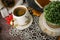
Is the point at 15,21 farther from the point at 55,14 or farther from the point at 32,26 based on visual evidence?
the point at 55,14

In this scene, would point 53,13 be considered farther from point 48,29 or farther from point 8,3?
point 8,3

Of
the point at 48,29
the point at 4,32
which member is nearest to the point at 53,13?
the point at 48,29

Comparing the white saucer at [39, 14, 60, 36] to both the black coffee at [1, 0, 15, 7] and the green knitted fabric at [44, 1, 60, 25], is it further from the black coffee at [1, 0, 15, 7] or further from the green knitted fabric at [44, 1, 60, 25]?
the black coffee at [1, 0, 15, 7]

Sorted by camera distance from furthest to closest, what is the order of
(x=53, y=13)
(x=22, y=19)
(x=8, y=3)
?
(x=8, y=3) → (x=22, y=19) → (x=53, y=13)

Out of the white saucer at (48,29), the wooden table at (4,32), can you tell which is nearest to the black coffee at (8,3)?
the wooden table at (4,32)

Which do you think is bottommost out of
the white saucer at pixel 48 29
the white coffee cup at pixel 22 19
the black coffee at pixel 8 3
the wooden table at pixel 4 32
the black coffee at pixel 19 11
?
the wooden table at pixel 4 32

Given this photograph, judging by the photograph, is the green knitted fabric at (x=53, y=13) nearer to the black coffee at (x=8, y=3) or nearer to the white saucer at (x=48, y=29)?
the white saucer at (x=48, y=29)

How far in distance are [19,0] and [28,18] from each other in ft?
0.50

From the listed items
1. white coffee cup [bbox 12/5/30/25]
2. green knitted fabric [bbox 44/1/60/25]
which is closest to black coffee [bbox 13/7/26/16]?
white coffee cup [bbox 12/5/30/25]

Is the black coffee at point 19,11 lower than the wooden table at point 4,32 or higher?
higher

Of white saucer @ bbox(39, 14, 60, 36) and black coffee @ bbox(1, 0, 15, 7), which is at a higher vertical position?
black coffee @ bbox(1, 0, 15, 7)

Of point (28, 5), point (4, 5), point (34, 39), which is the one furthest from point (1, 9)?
point (34, 39)

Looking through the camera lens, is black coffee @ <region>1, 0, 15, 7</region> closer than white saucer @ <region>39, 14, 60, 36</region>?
No

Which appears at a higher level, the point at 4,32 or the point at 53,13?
the point at 53,13
